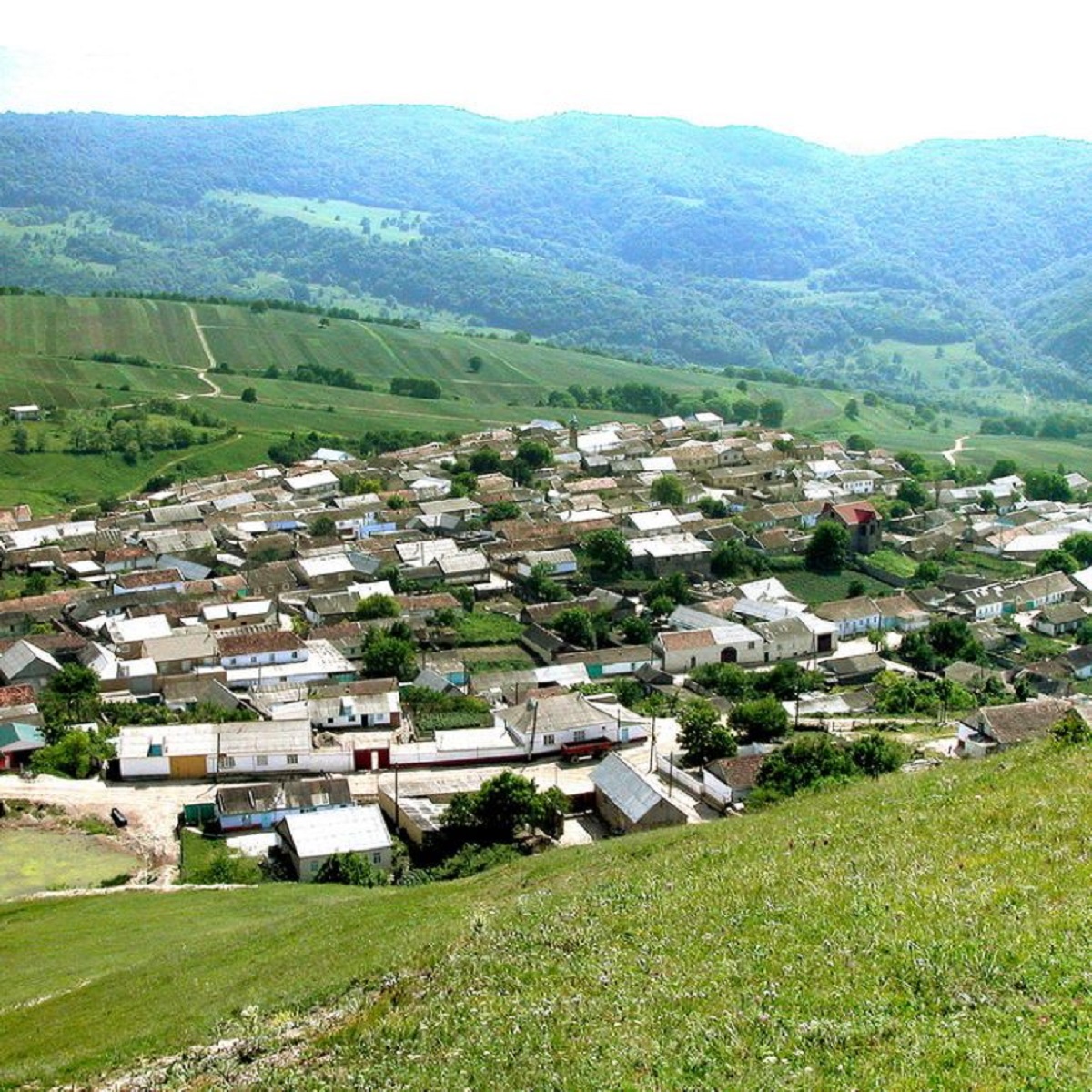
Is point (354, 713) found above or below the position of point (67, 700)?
above

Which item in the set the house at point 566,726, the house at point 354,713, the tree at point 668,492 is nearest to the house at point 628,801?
the house at point 566,726

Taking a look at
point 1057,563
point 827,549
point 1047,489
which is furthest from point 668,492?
point 1047,489

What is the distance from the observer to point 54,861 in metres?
28.2

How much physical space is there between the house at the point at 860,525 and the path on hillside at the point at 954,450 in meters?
34.3

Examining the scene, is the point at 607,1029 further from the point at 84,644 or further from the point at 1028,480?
the point at 1028,480

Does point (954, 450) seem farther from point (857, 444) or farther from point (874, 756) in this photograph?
point (874, 756)

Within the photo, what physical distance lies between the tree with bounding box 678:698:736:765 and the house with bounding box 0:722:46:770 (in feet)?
56.9

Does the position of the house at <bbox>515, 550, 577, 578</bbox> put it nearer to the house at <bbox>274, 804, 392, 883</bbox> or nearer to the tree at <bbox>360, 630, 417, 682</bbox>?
Result: the tree at <bbox>360, 630, 417, 682</bbox>

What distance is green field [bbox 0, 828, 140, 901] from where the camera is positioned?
27.0 m

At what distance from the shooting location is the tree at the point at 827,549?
60.1 meters

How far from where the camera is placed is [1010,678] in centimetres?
4597

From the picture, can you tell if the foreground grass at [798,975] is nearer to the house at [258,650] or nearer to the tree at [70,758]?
the tree at [70,758]

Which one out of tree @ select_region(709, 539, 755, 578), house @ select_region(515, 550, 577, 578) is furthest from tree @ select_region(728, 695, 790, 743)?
tree @ select_region(709, 539, 755, 578)

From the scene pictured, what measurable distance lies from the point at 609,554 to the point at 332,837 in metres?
31.3
